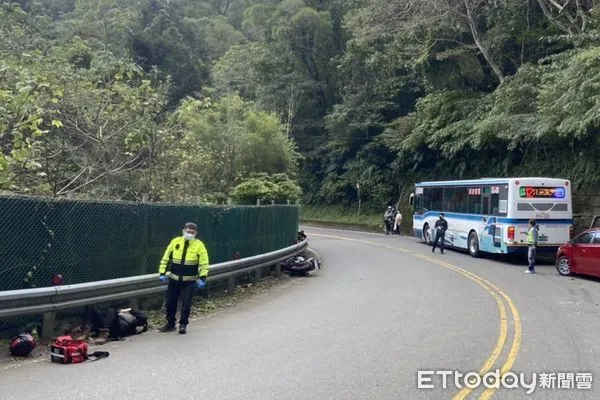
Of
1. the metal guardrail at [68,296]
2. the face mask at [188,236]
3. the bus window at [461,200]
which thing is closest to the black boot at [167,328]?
the metal guardrail at [68,296]

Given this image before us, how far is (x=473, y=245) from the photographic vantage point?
1001 inches

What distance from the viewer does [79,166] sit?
55.1 feet

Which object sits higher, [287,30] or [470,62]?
[287,30]

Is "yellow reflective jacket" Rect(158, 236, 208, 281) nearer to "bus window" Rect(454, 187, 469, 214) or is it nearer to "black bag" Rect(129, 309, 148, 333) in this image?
"black bag" Rect(129, 309, 148, 333)

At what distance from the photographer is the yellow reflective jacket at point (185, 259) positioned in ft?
33.1

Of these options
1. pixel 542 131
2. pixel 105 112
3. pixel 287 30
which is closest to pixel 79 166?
pixel 105 112

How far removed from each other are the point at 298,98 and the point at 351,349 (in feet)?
145

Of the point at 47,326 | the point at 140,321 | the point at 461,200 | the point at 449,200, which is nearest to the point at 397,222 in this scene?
the point at 449,200

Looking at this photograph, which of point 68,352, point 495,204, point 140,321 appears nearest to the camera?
point 68,352

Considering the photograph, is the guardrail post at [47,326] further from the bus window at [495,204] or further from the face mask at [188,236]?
the bus window at [495,204]

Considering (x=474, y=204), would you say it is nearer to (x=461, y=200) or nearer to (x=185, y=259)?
(x=461, y=200)

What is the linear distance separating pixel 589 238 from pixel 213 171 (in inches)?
662

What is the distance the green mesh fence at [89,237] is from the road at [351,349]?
1.60 metres

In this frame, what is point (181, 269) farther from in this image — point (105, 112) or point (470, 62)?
point (470, 62)
